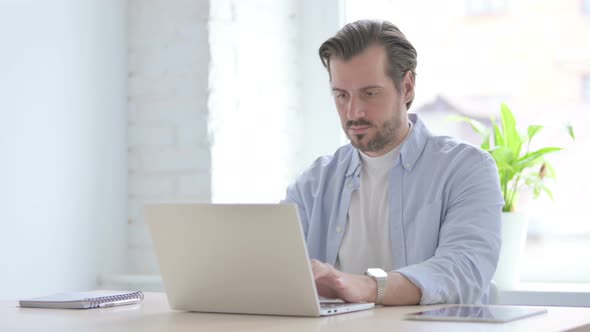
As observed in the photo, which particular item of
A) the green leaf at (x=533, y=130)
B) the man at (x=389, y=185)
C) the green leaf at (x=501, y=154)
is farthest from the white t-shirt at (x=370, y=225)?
the green leaf at (x=533, y=130)

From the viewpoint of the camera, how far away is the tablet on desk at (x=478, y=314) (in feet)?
4.71

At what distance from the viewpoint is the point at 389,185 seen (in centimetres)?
225

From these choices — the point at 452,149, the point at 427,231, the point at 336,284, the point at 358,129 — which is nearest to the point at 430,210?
the point at 427,231

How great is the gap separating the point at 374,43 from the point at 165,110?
948 millimetres

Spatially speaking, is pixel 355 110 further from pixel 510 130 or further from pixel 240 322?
pixel 240 322

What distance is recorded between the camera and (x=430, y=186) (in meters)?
2.19

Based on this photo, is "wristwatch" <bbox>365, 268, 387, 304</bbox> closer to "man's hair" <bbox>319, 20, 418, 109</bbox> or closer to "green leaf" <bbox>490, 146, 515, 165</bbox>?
"man's hair" <bbox>319, 20, 418, 109</bbox>

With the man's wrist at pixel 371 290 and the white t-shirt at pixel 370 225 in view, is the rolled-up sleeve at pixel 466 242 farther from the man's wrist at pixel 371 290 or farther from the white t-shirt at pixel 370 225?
the white t-shirt at pixel 370 225

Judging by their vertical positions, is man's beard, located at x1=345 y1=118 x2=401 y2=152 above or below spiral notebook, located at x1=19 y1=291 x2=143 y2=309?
above

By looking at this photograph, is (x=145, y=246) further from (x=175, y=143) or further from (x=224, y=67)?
(x=224, y=67)

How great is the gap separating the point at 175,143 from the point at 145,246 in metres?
0.36

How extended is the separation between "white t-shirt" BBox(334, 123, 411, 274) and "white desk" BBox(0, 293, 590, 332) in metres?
0.57

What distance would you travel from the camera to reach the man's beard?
2.29 m

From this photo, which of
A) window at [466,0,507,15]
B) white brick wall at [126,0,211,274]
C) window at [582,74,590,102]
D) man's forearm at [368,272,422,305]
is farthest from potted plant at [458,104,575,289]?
man's forearm at [368,272,422,305]
